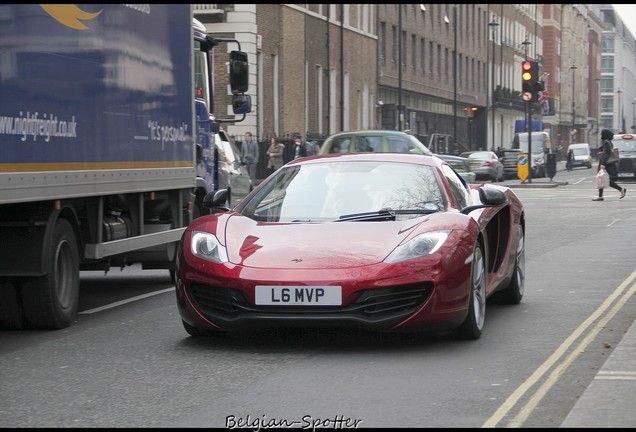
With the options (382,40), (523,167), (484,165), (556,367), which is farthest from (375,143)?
(382,40)

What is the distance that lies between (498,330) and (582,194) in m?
30.0

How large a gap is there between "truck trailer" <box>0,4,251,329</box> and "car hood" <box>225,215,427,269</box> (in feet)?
4.55

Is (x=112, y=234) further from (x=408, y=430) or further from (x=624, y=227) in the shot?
(x=624, y=227)

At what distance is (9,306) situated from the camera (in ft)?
31.2

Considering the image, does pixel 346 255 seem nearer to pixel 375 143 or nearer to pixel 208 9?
pixel 375 143

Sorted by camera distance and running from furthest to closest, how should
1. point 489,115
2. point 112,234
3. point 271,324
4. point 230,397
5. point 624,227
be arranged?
point 489,115
point 624,227
point 112,234
point 271,324
point 230,397

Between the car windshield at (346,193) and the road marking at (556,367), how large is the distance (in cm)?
135

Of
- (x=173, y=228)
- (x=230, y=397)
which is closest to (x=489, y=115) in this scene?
(x=173, y=228)

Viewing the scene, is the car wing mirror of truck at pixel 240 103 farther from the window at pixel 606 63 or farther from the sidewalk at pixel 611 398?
the window at pixel 606 63

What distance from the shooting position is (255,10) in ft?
148

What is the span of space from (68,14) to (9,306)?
212cm

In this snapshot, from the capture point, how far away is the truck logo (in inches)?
367

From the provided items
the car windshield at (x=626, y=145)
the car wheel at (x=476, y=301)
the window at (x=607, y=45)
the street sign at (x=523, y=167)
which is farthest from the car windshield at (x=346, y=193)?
the window at (x=607, y=45)

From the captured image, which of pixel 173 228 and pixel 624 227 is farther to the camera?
pixel 624 227
